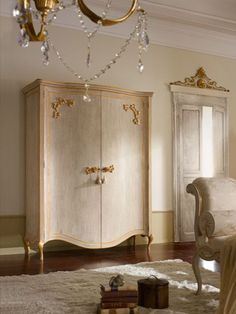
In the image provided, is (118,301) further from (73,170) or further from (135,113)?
(135,113)

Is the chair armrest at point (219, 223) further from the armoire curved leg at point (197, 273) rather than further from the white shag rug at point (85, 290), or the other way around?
the white shag rug at point (85, 290)

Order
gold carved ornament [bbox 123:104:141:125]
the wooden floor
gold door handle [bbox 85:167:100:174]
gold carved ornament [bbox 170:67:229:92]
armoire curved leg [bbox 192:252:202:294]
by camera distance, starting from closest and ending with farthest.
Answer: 1. armoire curved leg [bbox 192:252:202:294]
2. the wooden floor
3. gold door handle [bbox 85:167:100:174]
4. gold carved ornament [bbox 123:104:141:125]
5. gold carved ornament [bbox 170:67:229:92]

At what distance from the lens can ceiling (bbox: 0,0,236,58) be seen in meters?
5.19

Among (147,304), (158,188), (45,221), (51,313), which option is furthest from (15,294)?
(158,188)

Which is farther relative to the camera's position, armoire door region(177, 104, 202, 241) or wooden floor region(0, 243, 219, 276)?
armoire door region(177, 104, 202, 241)

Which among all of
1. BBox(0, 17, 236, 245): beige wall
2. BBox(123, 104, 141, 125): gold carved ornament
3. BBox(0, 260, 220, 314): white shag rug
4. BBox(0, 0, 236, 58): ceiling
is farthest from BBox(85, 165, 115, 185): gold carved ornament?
BBox(0, 0, 236, 58): ceiling

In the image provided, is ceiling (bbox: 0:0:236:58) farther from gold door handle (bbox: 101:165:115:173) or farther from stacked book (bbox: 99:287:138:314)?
stacked book (bbox: 99:287:138:314)

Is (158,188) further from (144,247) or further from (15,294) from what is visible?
(15,294)

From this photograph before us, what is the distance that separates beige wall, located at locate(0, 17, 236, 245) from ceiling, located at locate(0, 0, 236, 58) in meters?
0.11

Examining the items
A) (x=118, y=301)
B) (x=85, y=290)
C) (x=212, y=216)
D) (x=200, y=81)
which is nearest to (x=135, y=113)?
(x=200, y=81)

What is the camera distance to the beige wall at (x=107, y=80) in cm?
489

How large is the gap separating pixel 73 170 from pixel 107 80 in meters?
1.42

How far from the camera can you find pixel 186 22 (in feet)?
18.8

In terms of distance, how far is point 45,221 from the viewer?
14.7 ft
